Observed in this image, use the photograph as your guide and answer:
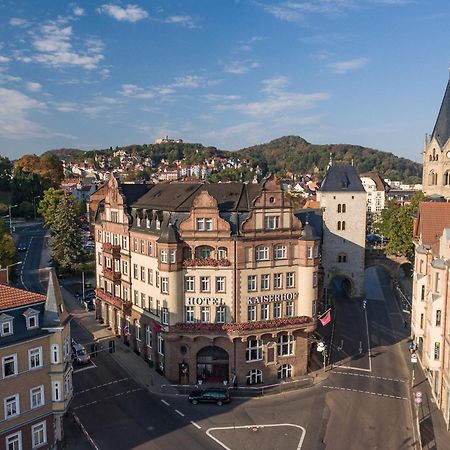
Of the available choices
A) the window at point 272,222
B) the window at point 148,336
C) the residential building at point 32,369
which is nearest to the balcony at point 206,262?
the window at point 272,222

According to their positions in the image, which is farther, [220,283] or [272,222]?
[272,222]

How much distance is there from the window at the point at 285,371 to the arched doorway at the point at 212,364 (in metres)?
4.99

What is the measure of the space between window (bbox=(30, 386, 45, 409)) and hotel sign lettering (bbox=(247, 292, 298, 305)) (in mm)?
18327

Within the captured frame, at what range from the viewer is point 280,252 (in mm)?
43125

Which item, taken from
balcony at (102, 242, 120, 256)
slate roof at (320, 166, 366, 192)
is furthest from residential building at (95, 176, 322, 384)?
slate roof at (320, 166, 366, 192)

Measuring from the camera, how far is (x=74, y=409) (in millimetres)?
37344

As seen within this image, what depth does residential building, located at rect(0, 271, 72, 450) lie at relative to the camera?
2842 cm

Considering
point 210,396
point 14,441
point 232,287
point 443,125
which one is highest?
point 443,125

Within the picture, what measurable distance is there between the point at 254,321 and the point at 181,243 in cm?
931

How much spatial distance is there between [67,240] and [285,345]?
4583 centimetres

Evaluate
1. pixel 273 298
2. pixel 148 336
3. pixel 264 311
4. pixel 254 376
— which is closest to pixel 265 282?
pixel 273 298

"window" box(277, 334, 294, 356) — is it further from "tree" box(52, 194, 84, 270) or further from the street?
"tree" box(52, 194, 84, 270)

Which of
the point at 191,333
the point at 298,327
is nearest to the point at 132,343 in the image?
the point at 191,333

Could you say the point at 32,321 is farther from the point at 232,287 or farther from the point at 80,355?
the point at 80,355
